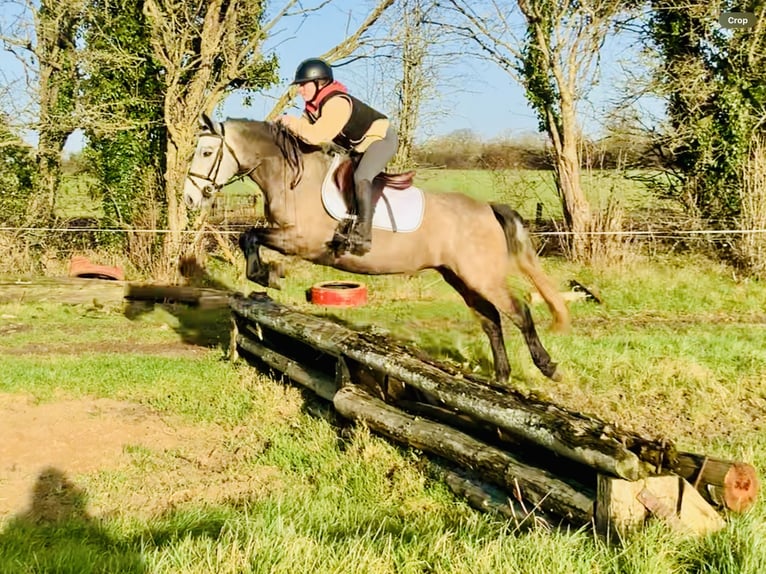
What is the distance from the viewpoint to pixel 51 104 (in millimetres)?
13391

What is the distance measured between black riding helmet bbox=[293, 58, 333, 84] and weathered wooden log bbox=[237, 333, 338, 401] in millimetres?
2237

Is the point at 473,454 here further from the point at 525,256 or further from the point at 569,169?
the point at 569,169

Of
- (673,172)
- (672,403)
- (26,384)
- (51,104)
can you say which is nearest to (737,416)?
(672,403)

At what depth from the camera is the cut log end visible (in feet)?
10.8

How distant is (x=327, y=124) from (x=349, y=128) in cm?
32

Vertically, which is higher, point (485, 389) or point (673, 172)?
point (673, 172)

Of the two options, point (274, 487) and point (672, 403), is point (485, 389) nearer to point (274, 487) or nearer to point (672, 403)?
point (274, 487)

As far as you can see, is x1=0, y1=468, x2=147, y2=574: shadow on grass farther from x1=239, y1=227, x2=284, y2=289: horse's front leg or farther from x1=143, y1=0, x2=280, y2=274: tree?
x1=143, y1=0, x2=280, y2=274: tree

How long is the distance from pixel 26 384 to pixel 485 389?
4.17 meters

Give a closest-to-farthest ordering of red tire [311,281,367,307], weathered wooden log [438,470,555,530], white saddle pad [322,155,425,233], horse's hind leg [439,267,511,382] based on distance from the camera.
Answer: weathered wooden log [438,470,555,530] → white saddle pad [322,155,425,233] → horse's hind leg [439,267,511,382] → red tire [311,281,367,307]

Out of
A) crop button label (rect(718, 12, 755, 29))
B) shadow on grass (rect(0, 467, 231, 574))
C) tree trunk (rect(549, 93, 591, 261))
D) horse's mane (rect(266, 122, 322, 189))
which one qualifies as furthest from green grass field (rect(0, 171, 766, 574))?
crop button label (rect(718, 12, 755, 29))

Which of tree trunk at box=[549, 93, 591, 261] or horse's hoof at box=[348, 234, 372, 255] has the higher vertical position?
tree trunk at box=[549, 93, 591, 261]

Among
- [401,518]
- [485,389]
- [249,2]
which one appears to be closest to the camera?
[401,518]

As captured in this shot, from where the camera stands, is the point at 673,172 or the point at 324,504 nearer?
the point at 324,504
